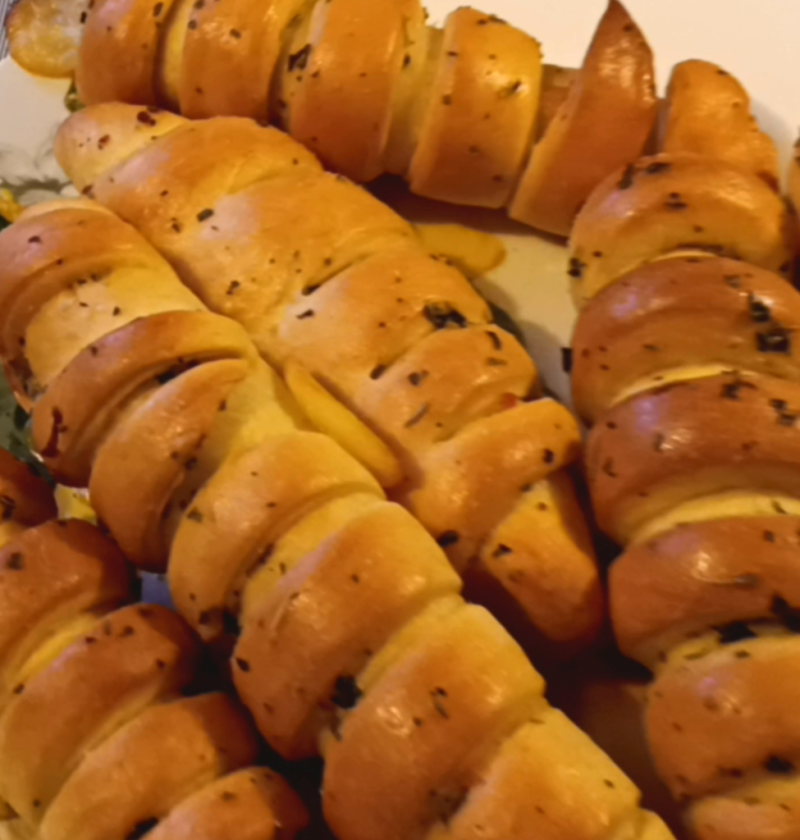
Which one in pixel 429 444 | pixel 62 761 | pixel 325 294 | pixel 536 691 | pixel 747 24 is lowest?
pixel 62 761

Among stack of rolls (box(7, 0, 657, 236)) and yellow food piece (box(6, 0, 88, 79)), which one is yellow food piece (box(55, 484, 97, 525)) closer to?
stack of rolls (box(7, 0, 657, 236))

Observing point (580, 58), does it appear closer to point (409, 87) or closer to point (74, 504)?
point (409, 87)

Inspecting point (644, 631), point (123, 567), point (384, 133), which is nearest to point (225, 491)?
point (123, 567)

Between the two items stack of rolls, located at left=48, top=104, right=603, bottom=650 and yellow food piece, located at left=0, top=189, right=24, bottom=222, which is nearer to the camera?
stack of rolls, located at left=48, top=104, right=603, bottom=650

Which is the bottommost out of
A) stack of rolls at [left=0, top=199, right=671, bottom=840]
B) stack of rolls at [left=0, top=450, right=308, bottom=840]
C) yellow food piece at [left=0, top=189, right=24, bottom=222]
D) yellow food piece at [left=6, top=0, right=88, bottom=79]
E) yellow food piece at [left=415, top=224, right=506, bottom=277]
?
stack of rolls at [left=0, top=450, right=308, bottom=840]

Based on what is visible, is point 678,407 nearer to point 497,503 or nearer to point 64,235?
point 497,503

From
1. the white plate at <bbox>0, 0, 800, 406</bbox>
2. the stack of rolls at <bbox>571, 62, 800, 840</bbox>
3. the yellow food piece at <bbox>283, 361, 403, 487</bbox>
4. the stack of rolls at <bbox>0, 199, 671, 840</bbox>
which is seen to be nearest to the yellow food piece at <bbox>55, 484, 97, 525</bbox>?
the stack of rolls at <bbox>0, 199, 671, 840</bbox>
